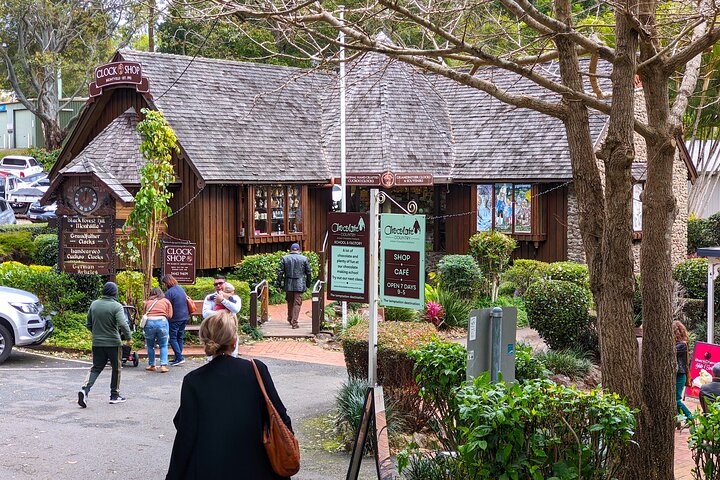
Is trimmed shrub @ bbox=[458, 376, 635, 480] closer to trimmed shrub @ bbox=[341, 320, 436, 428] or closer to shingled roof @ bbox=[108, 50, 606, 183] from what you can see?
trimmed shrub @ bbox=[341, 320, 436, 428]

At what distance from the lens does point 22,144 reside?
6769cm

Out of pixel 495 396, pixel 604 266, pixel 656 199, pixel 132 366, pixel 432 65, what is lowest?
pixel 132 366

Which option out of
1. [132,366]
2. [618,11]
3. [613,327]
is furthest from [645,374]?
[132,366]

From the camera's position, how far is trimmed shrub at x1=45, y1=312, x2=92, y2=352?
57.9 ft

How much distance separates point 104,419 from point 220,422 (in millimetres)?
7238

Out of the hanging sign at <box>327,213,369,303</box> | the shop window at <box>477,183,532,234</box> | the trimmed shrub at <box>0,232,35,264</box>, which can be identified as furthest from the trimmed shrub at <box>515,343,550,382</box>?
the trimmed shrub at <box>0,232,35,264</box>

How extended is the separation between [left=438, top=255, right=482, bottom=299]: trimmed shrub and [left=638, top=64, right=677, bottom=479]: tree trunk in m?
13.1

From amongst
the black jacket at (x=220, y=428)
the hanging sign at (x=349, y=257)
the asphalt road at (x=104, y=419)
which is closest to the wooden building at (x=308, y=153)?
the asphalt road at (x=104, y=419)

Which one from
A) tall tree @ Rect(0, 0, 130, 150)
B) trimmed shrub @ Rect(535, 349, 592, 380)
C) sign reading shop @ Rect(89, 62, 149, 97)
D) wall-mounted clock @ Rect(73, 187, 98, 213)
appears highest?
tall tree @ Rect(0, 0, 130, 150)

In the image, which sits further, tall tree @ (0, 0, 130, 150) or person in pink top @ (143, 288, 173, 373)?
tall tree @ (0, 0, 130, 150)

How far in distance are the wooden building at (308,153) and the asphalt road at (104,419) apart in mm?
8184

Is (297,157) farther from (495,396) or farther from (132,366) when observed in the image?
(495,396)

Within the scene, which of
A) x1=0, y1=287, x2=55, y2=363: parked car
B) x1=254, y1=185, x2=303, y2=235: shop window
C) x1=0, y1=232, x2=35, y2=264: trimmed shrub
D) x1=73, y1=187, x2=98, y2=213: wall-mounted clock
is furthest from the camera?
x1=0, y1=232, x2=35, y2=264: trimmed shrub

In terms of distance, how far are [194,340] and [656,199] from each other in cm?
1106
